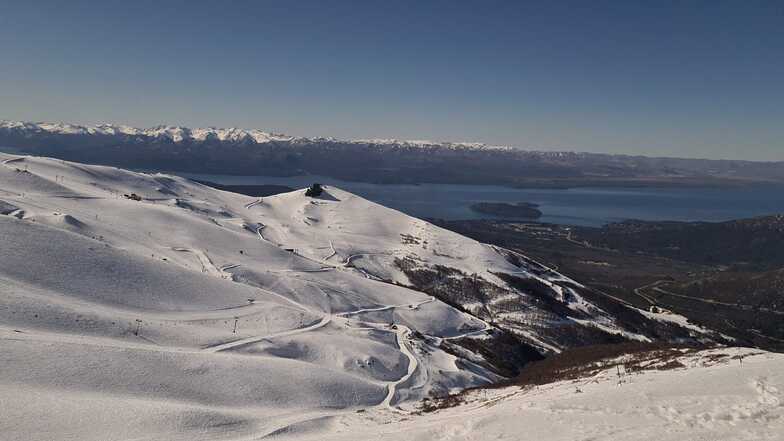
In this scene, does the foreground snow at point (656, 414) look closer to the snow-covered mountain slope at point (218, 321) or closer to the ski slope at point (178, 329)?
the ski slope at point (178, 329)

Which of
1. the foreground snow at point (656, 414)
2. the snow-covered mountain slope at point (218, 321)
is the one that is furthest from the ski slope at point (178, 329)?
the foreground snow at point (656, 414)

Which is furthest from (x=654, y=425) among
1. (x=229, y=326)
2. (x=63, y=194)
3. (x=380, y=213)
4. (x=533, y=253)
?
(x=533, y=253)

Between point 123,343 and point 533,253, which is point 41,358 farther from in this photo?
point 533,253

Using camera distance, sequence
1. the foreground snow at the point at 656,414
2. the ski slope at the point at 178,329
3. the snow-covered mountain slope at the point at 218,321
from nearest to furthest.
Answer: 1. the foreground snow at the point at 656,414
2. the ski slope at the point at 178,329
3. the snow-covered mountain slope at the point at 218,321

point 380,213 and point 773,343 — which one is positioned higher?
point 380,213

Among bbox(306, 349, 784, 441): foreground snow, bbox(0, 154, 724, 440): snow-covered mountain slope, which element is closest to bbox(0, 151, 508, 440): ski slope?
bbox(0, 154, 724, 440): snow-covered mountain slope

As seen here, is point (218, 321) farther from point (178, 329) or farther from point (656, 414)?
point (656, 414)

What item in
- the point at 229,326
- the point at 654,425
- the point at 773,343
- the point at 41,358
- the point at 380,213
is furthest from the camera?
the point at 380,213

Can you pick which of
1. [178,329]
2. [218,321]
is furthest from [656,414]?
[218,321]
